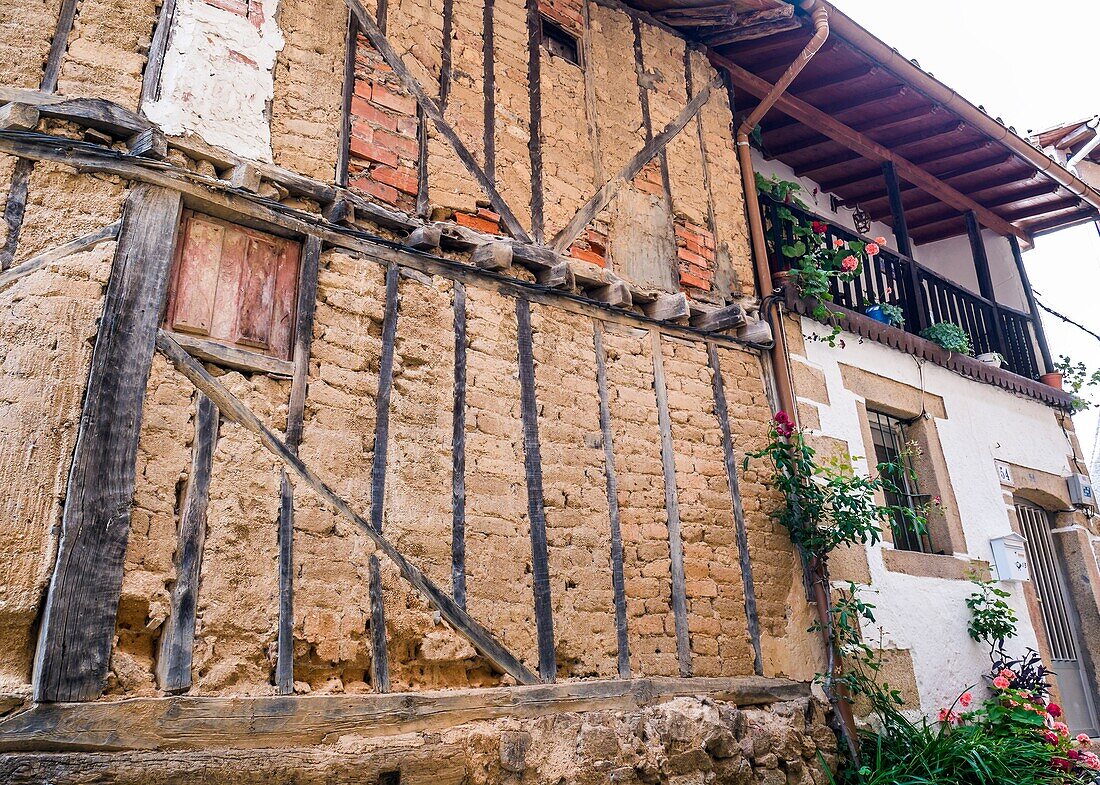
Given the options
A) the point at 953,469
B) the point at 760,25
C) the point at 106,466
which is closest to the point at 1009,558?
the point at 953,469

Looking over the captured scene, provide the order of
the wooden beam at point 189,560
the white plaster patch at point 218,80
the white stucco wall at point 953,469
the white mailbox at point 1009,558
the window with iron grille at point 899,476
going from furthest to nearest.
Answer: the white mailbox at point 1009,558
the window with iron grille at point 899,476
the white stucco wall at point 953,469
the white plaster patch at point 218,80
the wooden beam at point 189,560

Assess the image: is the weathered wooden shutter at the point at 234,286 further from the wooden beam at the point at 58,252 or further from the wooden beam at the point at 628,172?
the wooden beam at the point at 628,172

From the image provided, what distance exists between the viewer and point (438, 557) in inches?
157

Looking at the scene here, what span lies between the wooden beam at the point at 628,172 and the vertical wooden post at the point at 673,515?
2.66ft

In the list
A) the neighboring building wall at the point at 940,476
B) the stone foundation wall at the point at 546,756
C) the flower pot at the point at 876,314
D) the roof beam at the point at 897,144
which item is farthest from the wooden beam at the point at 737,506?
the roof beam at the point at 897,144

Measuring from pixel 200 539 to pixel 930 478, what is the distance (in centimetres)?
555

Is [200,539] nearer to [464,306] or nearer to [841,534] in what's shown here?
[464,306]

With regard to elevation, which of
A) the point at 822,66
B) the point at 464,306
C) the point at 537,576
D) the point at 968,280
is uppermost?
the point at 822,66

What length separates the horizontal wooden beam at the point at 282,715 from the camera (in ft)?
9.47

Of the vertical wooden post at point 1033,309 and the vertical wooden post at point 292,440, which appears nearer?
the vertical wooden post at point 292,440

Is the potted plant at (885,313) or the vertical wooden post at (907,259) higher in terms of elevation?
the vertical wooden post at (907,259)

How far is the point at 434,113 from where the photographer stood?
484 cm

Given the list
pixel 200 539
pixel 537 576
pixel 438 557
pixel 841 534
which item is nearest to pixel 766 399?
pixel 841 534

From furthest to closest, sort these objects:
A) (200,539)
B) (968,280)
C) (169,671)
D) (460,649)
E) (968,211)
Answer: (968,280)
(968,211)
(460,649)
(200,539)
(169,671)
